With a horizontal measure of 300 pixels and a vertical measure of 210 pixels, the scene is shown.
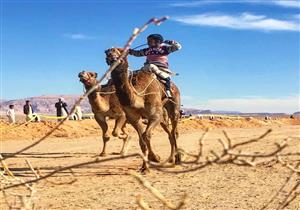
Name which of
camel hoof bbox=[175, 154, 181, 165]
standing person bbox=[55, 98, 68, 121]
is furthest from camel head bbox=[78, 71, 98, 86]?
standing person bbox=[55, 98, 68, 121]

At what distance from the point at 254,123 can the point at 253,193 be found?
32759 mm

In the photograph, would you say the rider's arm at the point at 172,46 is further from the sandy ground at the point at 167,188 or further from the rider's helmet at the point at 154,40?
the sandy ground at the point at 167,188

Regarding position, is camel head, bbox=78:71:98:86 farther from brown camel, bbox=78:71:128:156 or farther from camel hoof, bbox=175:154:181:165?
camel hoof, bbox=175:154:181:165

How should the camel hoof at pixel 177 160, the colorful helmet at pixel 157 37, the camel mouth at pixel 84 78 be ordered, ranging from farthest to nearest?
the camel mouth at pixel 84 78
the colorful helmet at pixel 157 37
the camel hoof at pixel 177 160

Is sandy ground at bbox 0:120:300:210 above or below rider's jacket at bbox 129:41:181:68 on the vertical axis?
below

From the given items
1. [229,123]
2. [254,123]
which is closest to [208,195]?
[229,123]

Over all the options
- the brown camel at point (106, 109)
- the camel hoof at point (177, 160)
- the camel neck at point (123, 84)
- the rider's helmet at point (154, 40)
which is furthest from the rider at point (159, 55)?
the camel hoof at point (177, 160)

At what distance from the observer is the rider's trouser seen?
11992 mm

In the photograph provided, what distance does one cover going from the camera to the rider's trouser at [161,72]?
39.3ft

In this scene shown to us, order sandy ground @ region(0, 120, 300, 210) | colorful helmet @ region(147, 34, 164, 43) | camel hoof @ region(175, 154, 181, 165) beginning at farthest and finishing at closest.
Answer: colorful helmet @ region(147, 34, 164, 43) < sandy ground @ region(0, 120, 300, 210) < camel hoof @ region(175, 154, 181, 165)

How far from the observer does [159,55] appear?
12.2m

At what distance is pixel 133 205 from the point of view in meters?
7.62

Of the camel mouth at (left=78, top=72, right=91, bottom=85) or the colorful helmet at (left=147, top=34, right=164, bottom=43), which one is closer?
the colorful helmet at (left=147, top=34, right=164, bottom=43)

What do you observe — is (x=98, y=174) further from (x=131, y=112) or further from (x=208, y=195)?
(x=208, y=195)
